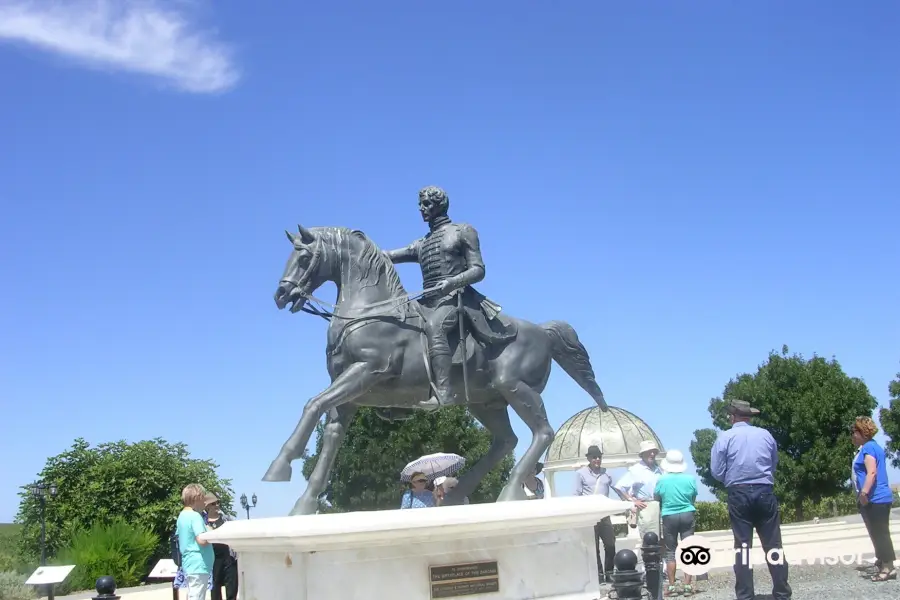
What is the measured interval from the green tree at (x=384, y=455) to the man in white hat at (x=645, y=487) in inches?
823

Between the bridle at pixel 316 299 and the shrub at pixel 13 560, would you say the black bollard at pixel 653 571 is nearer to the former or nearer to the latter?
the bridle at pixel 316 299

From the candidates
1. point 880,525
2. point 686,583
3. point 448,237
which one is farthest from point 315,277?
point 880,525

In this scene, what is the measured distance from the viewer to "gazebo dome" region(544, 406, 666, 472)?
36.2 metres

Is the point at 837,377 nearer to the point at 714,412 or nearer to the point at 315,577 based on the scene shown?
the point at 714,412

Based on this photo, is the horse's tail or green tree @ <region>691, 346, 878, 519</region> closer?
the horse's tail

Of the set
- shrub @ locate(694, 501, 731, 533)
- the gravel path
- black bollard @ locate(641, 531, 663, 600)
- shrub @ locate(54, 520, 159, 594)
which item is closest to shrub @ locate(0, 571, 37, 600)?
shrub @ locate(54, 520, 159, 594)

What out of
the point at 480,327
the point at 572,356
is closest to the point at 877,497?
the point at 572,356

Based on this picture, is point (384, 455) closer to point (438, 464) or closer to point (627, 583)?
point (438, 464)

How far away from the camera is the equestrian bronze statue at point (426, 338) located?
7.67 m

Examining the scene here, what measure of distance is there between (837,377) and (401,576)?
144ft

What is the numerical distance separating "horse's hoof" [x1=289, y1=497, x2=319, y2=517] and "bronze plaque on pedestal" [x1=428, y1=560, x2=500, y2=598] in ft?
4.52

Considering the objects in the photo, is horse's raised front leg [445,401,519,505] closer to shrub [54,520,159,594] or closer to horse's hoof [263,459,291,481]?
horse's hoof [263,459,291,481]

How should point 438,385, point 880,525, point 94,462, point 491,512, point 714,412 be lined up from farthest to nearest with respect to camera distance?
point 714,412 → point 94,462 → point 880,525 → point 438,385 → point 491,512

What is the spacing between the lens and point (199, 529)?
8.35 meters
